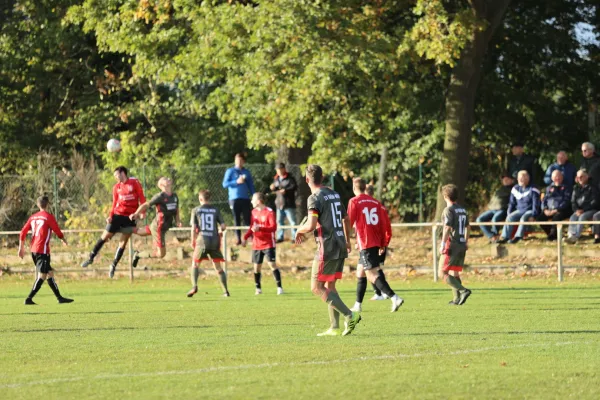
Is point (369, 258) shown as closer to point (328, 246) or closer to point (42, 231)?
point (328, 246)

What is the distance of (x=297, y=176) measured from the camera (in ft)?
96.7

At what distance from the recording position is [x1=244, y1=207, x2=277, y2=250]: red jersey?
20469 mm

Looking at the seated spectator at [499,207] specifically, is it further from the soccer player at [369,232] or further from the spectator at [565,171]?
the soccer player at [369,232]

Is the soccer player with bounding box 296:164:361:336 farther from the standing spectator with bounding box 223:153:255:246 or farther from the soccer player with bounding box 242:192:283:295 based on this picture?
the standing spectator with bounding box 223:153:255:246

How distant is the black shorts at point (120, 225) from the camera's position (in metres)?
22.6

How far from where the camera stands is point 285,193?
86.3 feet

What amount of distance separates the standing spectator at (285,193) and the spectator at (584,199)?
641cm

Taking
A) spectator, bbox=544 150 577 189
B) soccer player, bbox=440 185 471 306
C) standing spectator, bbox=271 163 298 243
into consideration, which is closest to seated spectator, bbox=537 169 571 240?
spectator, bbox=544 150 577 189

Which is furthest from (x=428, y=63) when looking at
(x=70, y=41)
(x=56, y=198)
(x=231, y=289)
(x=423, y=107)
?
(x=70, y=41)

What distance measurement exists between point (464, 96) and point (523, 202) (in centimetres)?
355

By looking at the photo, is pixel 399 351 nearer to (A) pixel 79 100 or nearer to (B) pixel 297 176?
(B) pixel 297 176

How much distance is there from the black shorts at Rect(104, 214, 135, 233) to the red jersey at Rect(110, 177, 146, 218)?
0.08 metres

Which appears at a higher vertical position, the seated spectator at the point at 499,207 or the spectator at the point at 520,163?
the spectator at the point at 520,163

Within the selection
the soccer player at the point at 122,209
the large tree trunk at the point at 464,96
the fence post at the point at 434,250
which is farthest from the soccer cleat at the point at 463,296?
the large tree trunk at the point at 464,96
